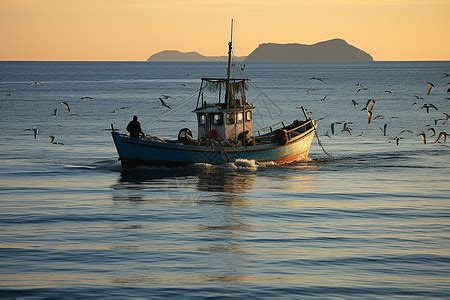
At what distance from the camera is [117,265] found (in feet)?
68.4

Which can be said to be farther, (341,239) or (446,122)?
(446,122)

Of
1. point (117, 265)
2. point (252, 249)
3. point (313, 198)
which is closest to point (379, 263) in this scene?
point (252, 249)

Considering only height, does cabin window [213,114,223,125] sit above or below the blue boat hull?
above

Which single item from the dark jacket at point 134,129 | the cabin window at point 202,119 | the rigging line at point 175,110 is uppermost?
the cabin window at point 202,119

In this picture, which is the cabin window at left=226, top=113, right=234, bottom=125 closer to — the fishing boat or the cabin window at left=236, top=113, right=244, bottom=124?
the fishing boat

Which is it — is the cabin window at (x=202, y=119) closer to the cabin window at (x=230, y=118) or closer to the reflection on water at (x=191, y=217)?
the cabin window at (x=230, y=118)

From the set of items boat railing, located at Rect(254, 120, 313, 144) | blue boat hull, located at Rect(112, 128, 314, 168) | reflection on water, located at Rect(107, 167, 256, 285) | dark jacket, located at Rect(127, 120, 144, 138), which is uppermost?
dark jacket, located at Rect(127, 120, 144, 138)

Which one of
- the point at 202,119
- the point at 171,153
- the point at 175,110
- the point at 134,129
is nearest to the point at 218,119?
the point at 202,119

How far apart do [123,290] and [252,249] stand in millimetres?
4800

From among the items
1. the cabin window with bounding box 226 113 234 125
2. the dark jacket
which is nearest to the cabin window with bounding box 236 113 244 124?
the cabin window with bounding box 226 113 234 125

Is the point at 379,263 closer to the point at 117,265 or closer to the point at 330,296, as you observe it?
the point at 330,296

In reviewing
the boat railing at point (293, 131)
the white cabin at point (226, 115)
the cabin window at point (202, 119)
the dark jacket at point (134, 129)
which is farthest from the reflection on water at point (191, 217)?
the boat railing at point (293, 131)

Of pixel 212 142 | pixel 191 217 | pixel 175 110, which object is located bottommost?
pixel 175 110

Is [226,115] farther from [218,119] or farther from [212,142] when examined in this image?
[212,142]
